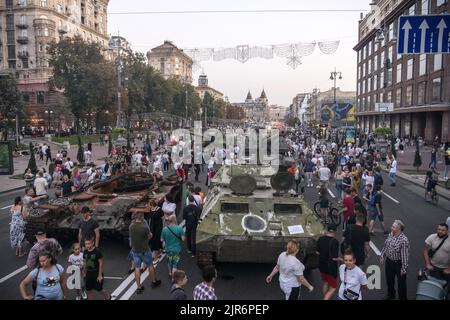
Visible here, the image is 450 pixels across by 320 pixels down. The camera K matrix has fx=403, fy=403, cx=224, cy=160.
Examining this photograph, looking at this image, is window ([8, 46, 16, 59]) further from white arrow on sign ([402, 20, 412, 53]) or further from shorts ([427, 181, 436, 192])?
shorts ([427, 181, 436, 192])

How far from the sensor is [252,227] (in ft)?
28.6

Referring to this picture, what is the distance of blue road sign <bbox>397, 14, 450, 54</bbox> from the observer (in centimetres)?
1390

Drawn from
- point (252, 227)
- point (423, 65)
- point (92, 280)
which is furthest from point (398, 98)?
point (92, 280)

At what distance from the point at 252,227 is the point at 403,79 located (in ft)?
179

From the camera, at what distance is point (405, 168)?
29859mm

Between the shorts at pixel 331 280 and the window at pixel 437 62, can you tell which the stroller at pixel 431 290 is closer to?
the shorts at pixel 331 280

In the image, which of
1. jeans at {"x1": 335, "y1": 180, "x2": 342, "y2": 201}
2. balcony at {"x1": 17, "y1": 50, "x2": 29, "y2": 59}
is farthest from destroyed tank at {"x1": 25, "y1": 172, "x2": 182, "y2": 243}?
balcony at {"x1": 17, "y1": 50, "x2": 29, "y2": 59}

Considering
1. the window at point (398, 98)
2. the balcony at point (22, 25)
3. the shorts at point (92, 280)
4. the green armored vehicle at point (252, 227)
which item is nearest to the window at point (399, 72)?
the window at point (398, 98)

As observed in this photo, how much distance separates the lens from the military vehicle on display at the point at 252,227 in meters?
8.38

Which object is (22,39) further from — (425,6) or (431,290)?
(431,290)

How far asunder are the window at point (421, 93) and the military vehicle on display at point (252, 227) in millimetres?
45632
